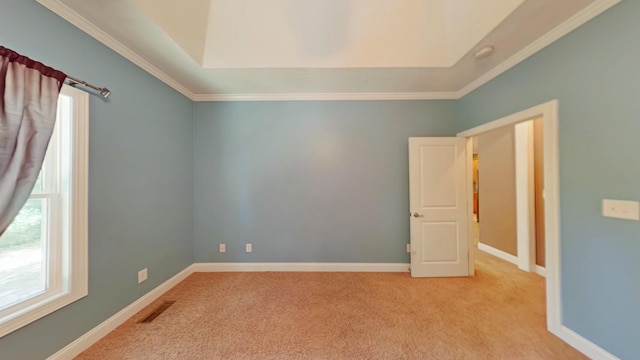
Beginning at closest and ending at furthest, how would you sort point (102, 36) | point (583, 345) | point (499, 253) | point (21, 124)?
point (21, 124)
point (583, 345)
point (102, 36)
point (499, 253)

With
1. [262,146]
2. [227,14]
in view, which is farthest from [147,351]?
[227,14]

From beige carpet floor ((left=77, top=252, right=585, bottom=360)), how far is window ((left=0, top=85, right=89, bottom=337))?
1.84 ft

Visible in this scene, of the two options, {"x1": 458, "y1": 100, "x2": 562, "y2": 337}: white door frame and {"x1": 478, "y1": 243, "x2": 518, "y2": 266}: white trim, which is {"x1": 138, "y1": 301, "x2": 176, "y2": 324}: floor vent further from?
{"x1": 478, "y1": 243, "x2": 518, "y2": 266}: white trim

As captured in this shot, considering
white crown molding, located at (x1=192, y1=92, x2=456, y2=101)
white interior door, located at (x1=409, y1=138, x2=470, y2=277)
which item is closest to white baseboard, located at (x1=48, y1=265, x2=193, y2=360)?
white crown molding, located at (x1=192, y1=92, x2=456, y2=101)

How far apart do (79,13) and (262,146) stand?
78.3 inches

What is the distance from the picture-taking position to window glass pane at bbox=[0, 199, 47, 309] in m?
1.40

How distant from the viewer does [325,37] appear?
2297 mm

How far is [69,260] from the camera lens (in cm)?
167

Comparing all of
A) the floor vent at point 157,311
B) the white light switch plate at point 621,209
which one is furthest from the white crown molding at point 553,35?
the floor vent at point 157,311

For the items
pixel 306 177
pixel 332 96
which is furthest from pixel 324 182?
pixel 332 96

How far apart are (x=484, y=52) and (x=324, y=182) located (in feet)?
7.39

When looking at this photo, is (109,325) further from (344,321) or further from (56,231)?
(344,321)

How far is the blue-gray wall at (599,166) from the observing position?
145cm

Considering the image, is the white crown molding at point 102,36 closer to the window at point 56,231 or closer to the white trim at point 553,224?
the window at point 56,231
